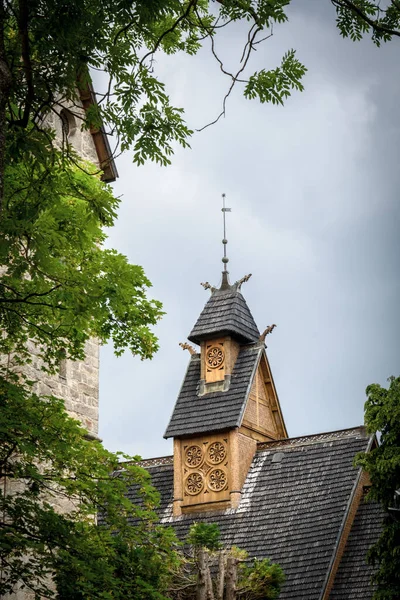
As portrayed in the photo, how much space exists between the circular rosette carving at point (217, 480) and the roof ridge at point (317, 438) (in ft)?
4.44

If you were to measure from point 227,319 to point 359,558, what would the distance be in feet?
24.7

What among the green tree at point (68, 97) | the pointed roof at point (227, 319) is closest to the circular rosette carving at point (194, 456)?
the pointed roof at point (227, 319)

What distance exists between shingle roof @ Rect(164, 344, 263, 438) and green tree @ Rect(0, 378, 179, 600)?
11048 millimetres

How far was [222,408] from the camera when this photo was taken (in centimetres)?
2738

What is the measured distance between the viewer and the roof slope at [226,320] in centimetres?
2825

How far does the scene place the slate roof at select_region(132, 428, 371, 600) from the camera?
23.0 meters

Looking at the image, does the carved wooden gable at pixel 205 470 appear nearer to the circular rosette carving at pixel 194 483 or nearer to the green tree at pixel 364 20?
the circular rosette carving at pixel 194 483

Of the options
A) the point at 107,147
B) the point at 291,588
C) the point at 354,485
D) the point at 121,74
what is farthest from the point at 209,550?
the point at 121,74

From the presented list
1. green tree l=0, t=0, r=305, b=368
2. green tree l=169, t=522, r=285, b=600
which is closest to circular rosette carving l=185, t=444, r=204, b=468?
green tree l=169, t=522, r=285, b=600

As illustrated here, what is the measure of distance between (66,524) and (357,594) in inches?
418

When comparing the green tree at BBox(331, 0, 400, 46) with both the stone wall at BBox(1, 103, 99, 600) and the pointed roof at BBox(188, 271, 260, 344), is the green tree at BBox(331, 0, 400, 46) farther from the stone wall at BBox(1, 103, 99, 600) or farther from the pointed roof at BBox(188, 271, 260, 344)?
the pointed roof at BBox(188, 271, 260, 344)

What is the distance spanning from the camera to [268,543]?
944 inches

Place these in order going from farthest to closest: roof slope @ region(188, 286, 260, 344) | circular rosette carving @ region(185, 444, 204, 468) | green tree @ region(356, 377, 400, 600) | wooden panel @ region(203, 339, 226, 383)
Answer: wooden panel @ region(203, 339, 226, 383) → roof slope @ region(188, 286, 260, 344) → circular rosette carving @ region(185, 444, 204, 468) → green tree @ region(356, 377, 400, 600)

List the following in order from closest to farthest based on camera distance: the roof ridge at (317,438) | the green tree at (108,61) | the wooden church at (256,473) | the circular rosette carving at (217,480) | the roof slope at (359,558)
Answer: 1. the green tree at (108,61)
2. the roof slope at (359,558)
3. the wooden church at (256,473)
4. the roof ridge at (317,438)
5. the circular rosette carving at (217,480)
